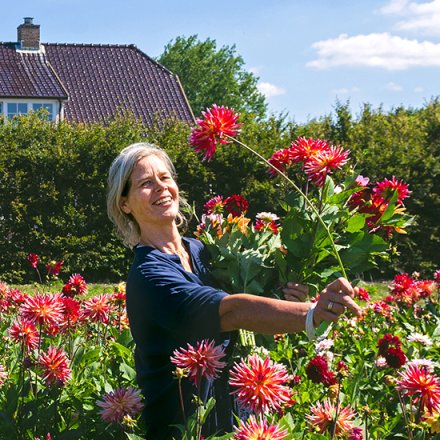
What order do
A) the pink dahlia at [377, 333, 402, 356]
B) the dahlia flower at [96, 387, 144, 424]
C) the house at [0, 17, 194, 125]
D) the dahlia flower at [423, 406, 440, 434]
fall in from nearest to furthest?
the dahlia flower at [423, 406, 440, 434] → the dahlia flower at [96, 387, 144, 424] → the pink dahlia at [377, 333, 402, 356] → the house at [0, 17, 194, 125]

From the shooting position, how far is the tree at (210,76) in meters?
56.7

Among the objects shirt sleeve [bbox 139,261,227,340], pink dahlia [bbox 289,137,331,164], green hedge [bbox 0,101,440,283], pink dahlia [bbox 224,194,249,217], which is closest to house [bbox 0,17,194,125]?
green hedge [bbox 0,101,440,283]

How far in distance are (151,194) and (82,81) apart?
32137 mm

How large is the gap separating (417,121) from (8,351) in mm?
13265

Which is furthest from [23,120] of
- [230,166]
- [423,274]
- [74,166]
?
[423,274]

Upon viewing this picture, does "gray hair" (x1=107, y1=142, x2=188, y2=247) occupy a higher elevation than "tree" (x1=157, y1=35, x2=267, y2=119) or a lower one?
lower

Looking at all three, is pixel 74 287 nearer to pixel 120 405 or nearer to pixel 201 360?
pixel 120 405

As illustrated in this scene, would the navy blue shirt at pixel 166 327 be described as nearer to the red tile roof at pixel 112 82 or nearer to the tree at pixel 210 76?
the red tile roof at pixel 112 82

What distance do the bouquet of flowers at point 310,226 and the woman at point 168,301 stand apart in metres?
0.11

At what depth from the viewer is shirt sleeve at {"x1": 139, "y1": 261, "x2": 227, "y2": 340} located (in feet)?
8.86

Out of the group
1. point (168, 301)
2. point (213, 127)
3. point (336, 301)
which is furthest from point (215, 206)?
point (336, 301)

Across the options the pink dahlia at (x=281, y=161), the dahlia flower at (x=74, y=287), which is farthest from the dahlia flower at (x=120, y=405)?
the dahlia flower at (x=74, y=287)

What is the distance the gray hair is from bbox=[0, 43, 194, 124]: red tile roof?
95.2 ft

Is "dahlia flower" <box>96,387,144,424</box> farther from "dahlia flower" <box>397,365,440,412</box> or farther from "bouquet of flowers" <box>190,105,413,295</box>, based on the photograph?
"dahlia flower" <box>397,365,440,412</box>
